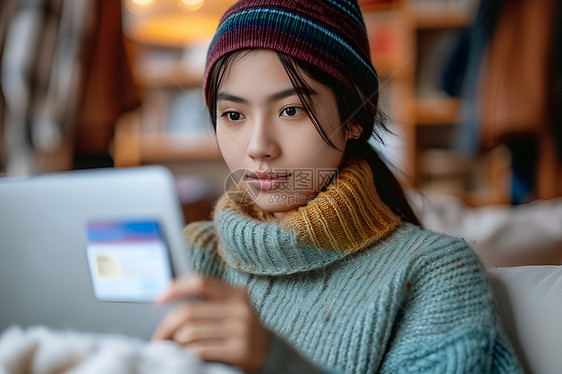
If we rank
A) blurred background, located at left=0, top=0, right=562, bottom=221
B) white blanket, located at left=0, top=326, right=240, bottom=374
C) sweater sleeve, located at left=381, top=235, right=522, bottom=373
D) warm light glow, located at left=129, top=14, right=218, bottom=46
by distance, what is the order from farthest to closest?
warm light glow, located at left=129, top=14, right=218, bottom=46 → blurred background, located at left=0, top=0, right=562, bottom=221 → sweater sleeve, located at left=381, top=235, right=522, bottom=373 → white blanket, located at left=0, top=326, right=240, bottom=374

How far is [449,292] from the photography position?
0.47 metres

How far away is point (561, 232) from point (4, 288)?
0.90 metres

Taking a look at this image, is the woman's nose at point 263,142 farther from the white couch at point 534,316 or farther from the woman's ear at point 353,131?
the white couch at point 534,316

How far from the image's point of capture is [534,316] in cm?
54

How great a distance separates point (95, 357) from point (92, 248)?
4.0 inches

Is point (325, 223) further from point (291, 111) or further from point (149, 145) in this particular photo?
point (149, 145)

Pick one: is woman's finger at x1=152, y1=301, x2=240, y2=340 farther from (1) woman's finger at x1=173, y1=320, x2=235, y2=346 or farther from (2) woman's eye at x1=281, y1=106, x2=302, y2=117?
(2) woman's eye at x1=281, y1=106, x2=302, y2=117

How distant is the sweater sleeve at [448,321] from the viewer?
44 centimetres

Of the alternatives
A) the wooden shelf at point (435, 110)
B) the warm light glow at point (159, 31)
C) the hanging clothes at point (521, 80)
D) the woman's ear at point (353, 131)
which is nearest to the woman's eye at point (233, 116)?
the woman's ear at point (353, 131)

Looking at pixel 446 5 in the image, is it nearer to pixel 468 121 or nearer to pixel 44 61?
pixel 468 121

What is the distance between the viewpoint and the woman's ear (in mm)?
561

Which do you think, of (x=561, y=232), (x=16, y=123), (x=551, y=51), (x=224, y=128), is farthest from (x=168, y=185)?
(x=551, y=51)

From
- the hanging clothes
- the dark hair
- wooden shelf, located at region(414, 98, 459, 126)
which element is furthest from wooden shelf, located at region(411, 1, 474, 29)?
the dark hair

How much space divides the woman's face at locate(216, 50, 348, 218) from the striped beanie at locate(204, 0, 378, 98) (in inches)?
0.6
